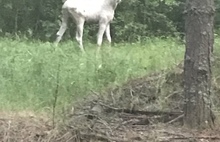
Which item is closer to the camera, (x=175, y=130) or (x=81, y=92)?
(x=175, y=130)

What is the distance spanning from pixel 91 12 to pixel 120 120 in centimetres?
846

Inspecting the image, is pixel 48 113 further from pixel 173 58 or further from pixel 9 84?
pixel 173 58

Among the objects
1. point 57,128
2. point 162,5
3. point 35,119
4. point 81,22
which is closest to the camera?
point 57,128

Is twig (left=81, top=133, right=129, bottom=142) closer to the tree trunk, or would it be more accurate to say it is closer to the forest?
the forest

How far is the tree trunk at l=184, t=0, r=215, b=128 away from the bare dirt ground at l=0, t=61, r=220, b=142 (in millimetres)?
146

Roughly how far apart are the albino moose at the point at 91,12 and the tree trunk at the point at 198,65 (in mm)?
8043

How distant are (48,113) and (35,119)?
0.66ft

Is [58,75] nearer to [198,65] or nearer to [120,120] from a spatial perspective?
[120,120]

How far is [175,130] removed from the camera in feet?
18.7

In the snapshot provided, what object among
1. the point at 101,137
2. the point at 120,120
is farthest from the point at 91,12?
the point at 101,137

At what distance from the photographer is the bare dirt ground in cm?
548

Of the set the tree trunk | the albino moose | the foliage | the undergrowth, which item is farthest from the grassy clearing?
the foliage

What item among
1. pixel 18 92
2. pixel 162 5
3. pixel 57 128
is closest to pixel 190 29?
pixel 57 128

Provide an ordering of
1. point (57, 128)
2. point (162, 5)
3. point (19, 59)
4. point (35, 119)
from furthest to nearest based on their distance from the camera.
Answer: point (162, 5), point (19, 59), point (35, 119), point (57, 128)
